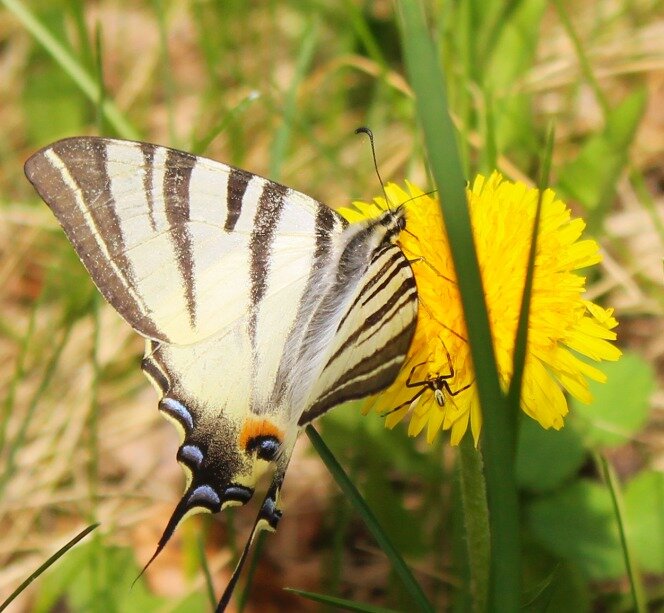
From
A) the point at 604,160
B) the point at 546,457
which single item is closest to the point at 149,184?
the point at 546,457

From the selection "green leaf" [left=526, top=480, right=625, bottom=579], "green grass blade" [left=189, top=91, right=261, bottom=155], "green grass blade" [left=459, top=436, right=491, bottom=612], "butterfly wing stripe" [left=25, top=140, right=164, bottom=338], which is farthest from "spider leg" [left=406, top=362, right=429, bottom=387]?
"green grass blade" [left=189, top=91, right=261, bottom=155]

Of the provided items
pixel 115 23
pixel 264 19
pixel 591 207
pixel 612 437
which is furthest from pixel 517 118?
pixel 115 23

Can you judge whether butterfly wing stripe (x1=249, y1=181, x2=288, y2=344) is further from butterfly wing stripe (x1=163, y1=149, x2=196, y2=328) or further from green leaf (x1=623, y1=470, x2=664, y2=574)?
green leaf (x1=623, y1=470, x2=664, y2=574)

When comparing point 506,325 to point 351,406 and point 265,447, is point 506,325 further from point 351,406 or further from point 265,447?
point 351,406

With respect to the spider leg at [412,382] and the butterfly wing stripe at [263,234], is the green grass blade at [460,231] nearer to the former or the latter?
the spider leg at [412,382]

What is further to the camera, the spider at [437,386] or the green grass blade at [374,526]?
the spider at [437,386]

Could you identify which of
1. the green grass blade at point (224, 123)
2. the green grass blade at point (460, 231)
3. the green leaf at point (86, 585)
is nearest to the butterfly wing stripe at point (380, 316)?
the green grass blade at point (460, 231)
